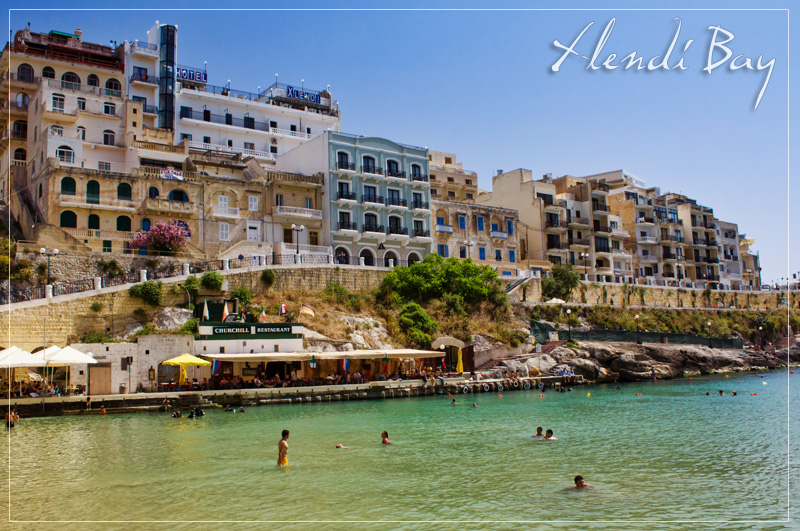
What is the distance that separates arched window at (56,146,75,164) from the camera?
43.4m

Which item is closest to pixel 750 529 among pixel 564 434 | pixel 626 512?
pixel 626 512

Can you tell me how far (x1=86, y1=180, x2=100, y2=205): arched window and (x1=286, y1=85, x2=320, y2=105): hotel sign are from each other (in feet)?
83.2

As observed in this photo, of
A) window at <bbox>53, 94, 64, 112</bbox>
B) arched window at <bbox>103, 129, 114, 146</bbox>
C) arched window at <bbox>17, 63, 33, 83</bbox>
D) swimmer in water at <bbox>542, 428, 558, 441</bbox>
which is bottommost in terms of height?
swimmer in water at <bbox>542, 428, 558, 441</bbox>

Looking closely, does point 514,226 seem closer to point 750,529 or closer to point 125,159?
point 125,159

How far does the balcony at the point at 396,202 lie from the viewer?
5212cm

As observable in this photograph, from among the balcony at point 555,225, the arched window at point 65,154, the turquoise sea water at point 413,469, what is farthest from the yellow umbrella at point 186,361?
the balcony at point 555,225

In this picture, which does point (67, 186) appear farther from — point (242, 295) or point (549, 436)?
point (549, 436)

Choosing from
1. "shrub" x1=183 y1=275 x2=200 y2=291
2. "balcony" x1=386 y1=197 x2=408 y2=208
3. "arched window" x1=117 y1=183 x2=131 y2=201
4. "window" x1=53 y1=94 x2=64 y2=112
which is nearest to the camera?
"shrub" x1=183 y1=275 x2=200 y2=291

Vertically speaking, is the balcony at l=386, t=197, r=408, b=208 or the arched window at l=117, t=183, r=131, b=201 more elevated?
the balcony at l=386, t=197, r=408, b=208

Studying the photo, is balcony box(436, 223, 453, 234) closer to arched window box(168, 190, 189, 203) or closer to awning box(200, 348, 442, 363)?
awning box(200, 348, 442, 363)

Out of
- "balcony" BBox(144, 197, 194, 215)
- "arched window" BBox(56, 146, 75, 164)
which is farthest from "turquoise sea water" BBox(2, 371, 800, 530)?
"arched window" BBox(56, 146, 75, 164)

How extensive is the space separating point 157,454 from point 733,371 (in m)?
46.8

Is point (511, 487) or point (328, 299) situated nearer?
point (511, 487)

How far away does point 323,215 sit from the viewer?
4941cm
